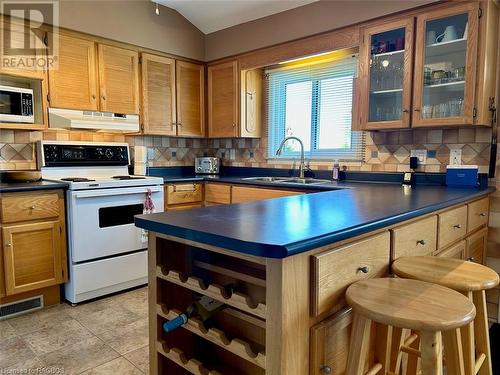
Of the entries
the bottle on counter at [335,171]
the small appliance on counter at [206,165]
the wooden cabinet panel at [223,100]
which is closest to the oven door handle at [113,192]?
the small appliance on counter at [206,165]

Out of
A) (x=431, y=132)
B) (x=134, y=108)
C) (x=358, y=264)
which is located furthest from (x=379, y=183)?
(x=134, y=108)

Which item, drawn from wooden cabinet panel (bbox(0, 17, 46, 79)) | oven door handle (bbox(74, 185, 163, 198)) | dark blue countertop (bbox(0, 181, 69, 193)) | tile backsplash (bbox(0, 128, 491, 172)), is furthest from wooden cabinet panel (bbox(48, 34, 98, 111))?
oven door handle (bbox(74, 185, 163, 198))

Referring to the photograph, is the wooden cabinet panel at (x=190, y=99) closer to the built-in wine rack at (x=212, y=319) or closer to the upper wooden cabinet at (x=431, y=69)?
the upper wooden cabinet at (x=431, y=69)

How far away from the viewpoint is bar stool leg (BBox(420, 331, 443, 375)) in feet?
3.13

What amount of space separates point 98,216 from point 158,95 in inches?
56.1

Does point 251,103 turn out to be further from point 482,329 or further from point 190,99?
point 482,329

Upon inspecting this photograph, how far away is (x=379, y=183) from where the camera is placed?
9.33ft

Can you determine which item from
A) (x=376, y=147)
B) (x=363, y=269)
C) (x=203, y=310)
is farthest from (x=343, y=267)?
(x=376, y=147)

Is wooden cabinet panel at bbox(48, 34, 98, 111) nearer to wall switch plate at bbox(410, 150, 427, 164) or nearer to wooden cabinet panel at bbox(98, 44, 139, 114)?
wooden cabinet panel at bbox(98, 44, 139, 114)

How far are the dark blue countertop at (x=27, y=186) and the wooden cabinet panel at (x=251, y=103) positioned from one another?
1797 mm

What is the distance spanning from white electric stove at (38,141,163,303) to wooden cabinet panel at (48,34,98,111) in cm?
35

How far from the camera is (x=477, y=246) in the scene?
7.48ft

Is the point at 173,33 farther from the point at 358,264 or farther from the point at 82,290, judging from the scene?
the point at 358,264

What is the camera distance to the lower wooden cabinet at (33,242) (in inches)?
93.2
